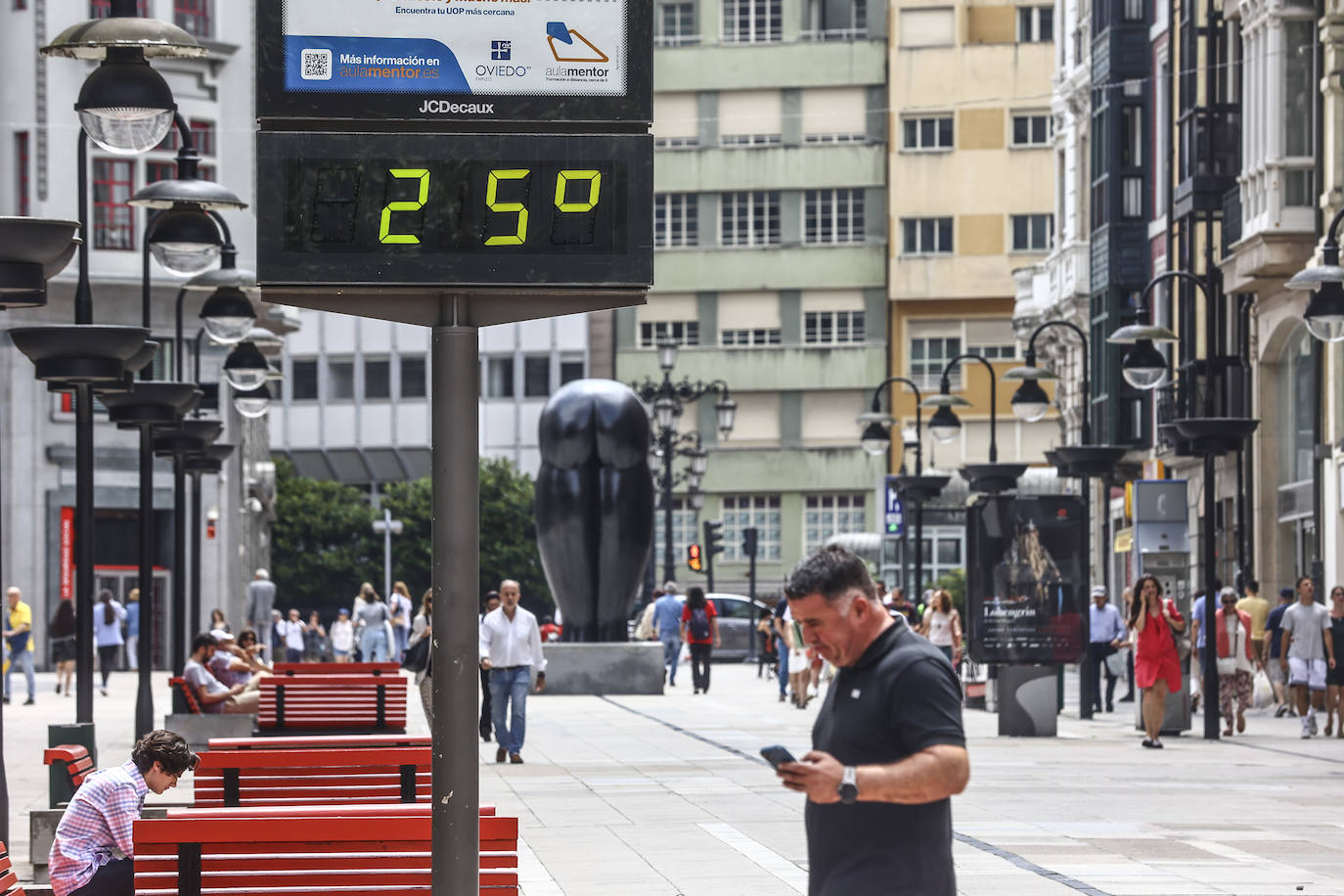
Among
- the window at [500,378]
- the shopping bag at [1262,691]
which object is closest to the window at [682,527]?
the window at [500,378]

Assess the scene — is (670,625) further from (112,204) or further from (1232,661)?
(112,204)

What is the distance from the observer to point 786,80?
83.4 metres

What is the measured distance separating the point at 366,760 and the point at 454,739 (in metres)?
3.84

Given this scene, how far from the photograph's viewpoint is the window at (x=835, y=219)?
83750 millimetres

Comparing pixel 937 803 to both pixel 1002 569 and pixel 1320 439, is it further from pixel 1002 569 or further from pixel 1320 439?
pixel 1320 439

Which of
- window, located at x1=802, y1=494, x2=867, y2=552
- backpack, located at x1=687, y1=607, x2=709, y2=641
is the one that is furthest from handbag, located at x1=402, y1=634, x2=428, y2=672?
window, located at x1=802, y1=494, x2=867, y2=552

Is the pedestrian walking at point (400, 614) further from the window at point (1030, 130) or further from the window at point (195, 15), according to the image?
the window at point (1030, 130)

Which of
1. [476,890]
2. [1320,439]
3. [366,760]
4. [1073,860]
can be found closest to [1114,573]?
[1320,439]

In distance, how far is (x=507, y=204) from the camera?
673 centimetres

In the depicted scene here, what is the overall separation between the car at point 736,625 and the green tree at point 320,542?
26.0m

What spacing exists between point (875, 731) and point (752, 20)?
79.8m

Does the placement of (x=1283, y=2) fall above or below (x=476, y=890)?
above

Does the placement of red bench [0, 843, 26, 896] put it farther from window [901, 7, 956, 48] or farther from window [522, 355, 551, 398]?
Answer: window [522, 355, 551, 398]

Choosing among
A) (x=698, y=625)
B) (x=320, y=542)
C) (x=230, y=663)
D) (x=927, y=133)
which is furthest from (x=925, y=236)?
(x=230, y=663)
